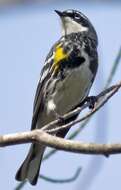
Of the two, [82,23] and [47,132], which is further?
[82,23]

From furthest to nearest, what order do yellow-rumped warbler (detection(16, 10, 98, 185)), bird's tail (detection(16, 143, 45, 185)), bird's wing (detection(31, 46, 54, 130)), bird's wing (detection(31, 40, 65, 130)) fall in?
bird's wing (detection(31, 46, 54, 130))
bird's wing (detection(31, 40, 65, 130))
yellow-rumped warbler (detection(16, 10, 98, 185))
bird's tail (detection(16, 143, 45, 185))

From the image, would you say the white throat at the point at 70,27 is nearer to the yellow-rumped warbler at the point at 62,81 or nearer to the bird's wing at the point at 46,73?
the yellow-rumped warbler at the point at 62,81

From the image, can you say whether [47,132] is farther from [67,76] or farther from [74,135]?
[67,76]

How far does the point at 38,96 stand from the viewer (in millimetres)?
5797

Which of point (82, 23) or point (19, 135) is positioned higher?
point (19, 135)

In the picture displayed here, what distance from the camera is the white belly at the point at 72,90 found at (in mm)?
5418

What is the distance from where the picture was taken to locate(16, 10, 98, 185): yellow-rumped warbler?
542 centimetres

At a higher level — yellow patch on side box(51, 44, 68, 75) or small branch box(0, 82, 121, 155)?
small branch box(0, 82, 121, 155)

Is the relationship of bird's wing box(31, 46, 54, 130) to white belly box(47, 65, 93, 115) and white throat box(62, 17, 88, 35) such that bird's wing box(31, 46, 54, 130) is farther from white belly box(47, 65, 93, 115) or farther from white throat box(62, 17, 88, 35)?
white throat box(62, 17, 88, 35)

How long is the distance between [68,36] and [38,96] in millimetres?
663

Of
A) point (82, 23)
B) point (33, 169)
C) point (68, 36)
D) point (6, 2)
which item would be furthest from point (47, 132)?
point (82, 23)

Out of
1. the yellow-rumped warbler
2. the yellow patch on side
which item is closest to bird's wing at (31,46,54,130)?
the yellow-rumped warbler

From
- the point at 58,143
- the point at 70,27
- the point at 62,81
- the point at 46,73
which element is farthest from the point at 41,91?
the point at 58,143

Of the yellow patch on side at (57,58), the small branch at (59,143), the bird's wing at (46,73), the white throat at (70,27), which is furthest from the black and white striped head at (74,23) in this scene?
the small branch at (59,143)
